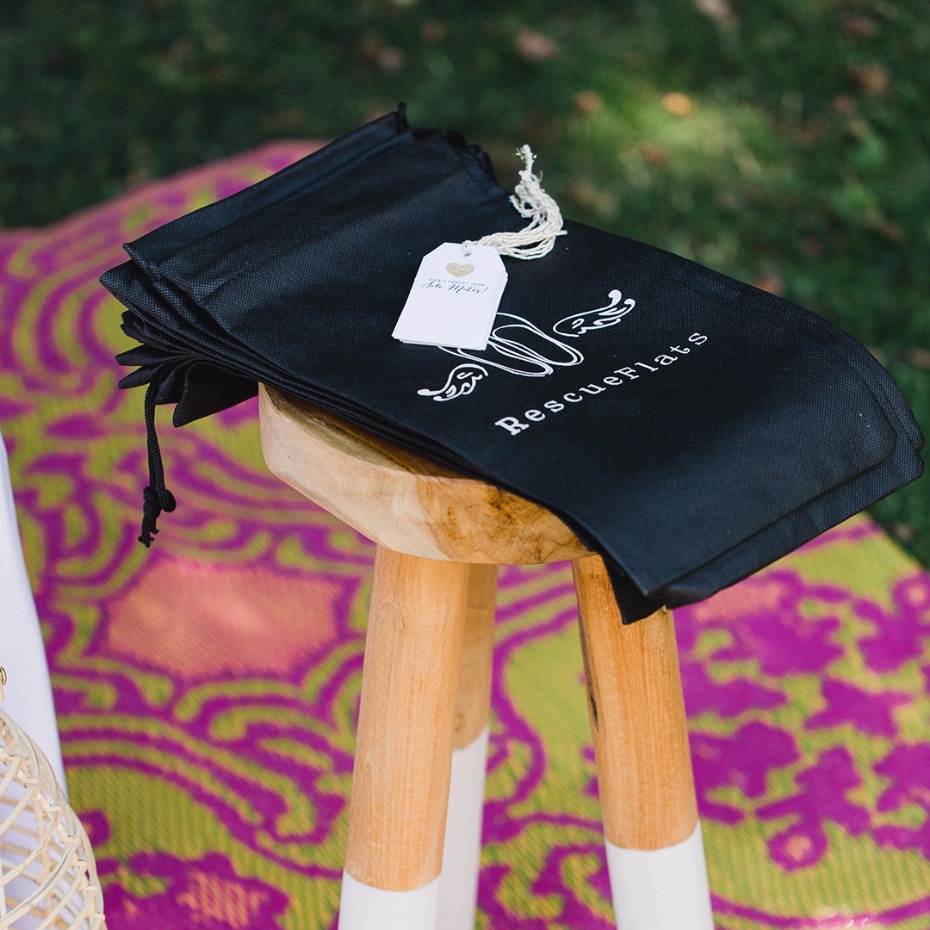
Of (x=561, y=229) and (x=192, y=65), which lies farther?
(x=192, y=65)

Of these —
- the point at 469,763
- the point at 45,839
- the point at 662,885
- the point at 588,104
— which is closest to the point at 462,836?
the point at 469,763

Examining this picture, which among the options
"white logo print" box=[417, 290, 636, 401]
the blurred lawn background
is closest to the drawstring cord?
"white logo print" box=[417, 290, 636, 401]

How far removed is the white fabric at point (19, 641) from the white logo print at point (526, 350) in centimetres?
36

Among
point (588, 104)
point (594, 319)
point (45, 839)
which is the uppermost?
point (594, 319)

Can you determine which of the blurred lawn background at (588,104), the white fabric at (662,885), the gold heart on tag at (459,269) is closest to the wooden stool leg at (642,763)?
the white fabric at (662,885)

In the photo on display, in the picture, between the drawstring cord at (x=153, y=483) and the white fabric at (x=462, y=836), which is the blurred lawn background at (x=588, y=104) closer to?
the white fabric at (x=462, y=836)

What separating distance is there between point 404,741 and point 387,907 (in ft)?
0.41

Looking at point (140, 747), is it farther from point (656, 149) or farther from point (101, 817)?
point (656, 149)

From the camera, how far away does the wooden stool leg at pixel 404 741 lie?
2.87 ft

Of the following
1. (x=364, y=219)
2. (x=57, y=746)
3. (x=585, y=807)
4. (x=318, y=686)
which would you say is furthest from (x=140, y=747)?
(x=364, y=219)

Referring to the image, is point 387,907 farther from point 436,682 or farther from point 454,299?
point 454,299

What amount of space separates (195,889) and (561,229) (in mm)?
722

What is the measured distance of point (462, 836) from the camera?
1.11m

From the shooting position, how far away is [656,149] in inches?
104
